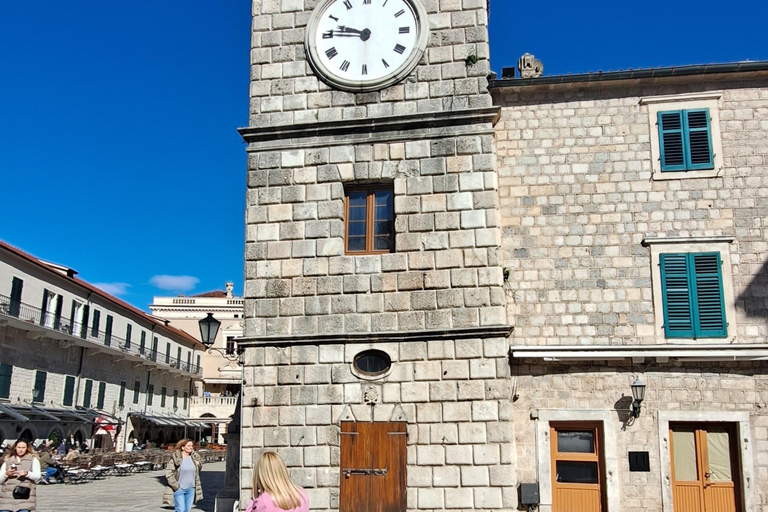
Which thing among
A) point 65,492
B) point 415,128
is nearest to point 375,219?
point 415,128

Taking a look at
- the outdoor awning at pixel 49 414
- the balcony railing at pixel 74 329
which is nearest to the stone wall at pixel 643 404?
the outdoor awning at pixel 49 414

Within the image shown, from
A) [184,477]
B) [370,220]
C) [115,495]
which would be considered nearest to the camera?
[184,477]

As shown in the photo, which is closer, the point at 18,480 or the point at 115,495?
the point at 18,480

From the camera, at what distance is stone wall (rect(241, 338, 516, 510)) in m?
11.3

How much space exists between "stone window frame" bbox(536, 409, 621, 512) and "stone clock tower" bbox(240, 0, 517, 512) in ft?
3.50

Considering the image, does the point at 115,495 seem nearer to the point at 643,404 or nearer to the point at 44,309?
the point at 643,404

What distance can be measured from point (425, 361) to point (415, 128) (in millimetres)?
3910

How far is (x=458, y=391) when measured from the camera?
11.6 metres

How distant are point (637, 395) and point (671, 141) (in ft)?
14.3

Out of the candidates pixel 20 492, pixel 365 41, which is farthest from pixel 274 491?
pixel 365 41

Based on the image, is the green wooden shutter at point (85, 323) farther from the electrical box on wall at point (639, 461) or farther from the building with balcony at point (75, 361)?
the electrical box on wall at point (639, 461)

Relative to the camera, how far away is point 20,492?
29.5 ft

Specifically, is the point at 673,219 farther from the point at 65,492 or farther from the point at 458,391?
the point at 65,492

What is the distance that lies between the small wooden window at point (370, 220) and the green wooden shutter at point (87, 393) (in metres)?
29.3
